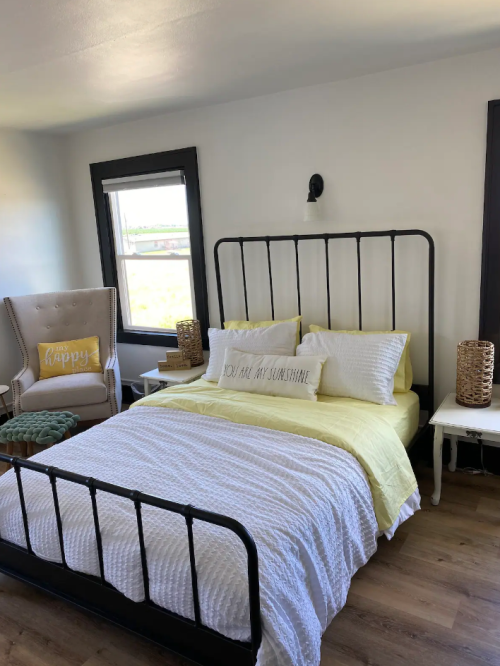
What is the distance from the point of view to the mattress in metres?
2.45

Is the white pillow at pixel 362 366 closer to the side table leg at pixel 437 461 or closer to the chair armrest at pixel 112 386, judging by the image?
the side table leg at pixel 437 461

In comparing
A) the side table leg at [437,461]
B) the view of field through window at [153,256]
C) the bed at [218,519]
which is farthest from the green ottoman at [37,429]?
the side table leg at [437,461]

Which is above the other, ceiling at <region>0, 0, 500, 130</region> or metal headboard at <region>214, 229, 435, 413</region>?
ceiling at <region>0, 0, 500, 130</region>

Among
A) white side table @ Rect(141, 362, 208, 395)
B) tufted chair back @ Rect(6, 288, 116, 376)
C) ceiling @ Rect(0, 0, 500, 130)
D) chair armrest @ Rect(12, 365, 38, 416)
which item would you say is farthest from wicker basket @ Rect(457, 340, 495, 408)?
chair armrest @ Rect(12, 365, 38, 416)

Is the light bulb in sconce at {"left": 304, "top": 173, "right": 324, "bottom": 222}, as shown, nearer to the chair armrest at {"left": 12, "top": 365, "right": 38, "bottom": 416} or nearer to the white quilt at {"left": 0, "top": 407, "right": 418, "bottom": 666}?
the white quilt at {"left": 0, "top": 407, "right": 418, "bottom": 666}

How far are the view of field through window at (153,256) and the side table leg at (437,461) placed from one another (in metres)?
2.10

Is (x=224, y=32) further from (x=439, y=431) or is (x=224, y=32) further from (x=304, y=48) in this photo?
(x=439, y=431)

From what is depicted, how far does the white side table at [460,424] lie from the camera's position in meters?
2.34

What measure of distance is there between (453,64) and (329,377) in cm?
176

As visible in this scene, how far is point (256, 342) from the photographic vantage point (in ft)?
9.95

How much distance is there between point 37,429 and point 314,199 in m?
2.10

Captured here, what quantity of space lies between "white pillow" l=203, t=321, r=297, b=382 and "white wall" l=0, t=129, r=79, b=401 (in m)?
1.77

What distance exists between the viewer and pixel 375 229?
2953 millimetres

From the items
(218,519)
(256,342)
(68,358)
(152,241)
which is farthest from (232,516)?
(152,241)
